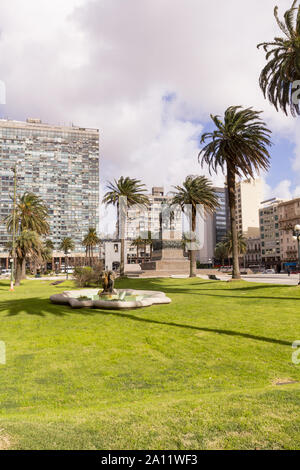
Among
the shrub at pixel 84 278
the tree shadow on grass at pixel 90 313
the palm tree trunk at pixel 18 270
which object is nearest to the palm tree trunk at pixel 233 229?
the shrub at pixel 84 278

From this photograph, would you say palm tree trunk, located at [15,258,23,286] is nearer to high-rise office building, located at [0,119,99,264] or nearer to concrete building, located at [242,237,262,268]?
high-rise office building, located at [0,119,99,264]

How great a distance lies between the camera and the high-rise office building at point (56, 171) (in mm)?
145500

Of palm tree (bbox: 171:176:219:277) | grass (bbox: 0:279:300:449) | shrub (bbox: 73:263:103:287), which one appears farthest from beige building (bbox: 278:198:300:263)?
grass (bbox: 0:279:300:449)

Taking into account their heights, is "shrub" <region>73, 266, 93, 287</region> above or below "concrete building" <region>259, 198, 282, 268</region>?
below

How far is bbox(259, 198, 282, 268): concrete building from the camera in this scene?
379ft

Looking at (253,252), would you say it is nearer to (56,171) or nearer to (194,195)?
(56,171)

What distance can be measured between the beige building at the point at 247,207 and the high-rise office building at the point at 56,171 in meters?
77.4

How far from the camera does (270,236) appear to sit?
120 metres

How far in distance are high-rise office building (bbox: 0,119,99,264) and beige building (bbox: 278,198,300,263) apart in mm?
89555

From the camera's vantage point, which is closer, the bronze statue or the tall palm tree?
the bronze statue

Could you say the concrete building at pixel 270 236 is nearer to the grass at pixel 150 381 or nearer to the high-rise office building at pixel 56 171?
the high-rise office building at pixel 56 171

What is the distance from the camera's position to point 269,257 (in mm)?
119500

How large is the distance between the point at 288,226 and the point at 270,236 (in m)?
15.5
